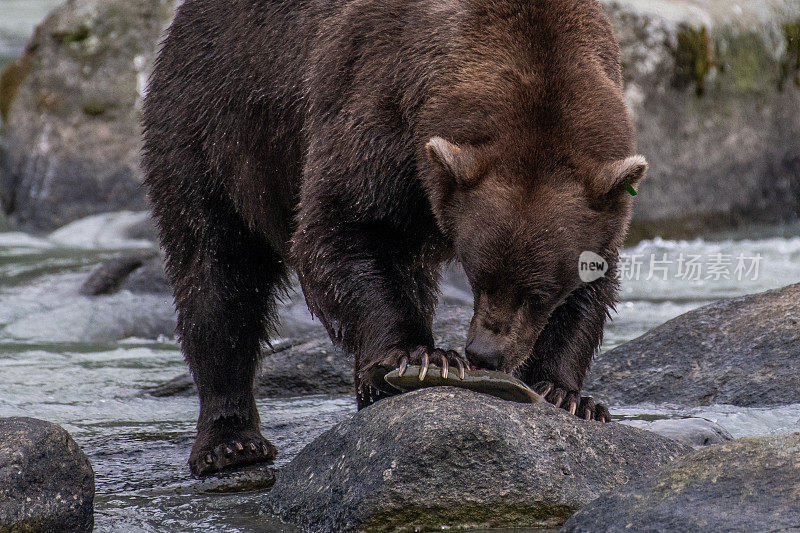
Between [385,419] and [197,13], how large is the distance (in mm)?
3040

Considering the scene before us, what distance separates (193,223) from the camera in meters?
6.36

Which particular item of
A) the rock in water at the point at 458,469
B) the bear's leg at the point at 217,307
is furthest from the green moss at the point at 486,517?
the bear's leg at the point at 217,307

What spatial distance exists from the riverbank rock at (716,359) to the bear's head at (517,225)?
2.61 metres

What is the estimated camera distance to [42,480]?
176 inches

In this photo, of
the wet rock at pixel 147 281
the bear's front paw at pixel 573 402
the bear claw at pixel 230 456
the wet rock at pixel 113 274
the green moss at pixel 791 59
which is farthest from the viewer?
the green moss at pixel 791 59

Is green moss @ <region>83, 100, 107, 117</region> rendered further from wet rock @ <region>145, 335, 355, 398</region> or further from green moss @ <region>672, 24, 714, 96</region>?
wet rock @ <region>145, 335, 355, 398</region>

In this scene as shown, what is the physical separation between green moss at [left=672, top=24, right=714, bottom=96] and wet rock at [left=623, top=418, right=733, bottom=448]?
9.90 meters

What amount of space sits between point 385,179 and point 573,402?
54.7 inches

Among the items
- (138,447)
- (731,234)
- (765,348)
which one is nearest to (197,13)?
(138,447)

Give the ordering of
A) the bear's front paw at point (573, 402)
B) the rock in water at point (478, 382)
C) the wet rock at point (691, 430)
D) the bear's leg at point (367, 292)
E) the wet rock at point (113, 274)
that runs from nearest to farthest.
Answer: the rock in water at point (478, 382) → the bear's leg at point (367, 292) → the bear's front paw at point (573, 402) → the wet rock at point (691, 430) → the wet rock at point (113, 274)

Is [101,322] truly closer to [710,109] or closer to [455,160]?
[455,160]

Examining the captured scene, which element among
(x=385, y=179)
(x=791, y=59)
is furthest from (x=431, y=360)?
(x=791, y=59)

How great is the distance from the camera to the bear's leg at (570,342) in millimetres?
5359

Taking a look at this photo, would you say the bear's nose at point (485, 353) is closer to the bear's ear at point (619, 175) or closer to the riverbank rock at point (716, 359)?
the bear's ear at point (619, 175)
